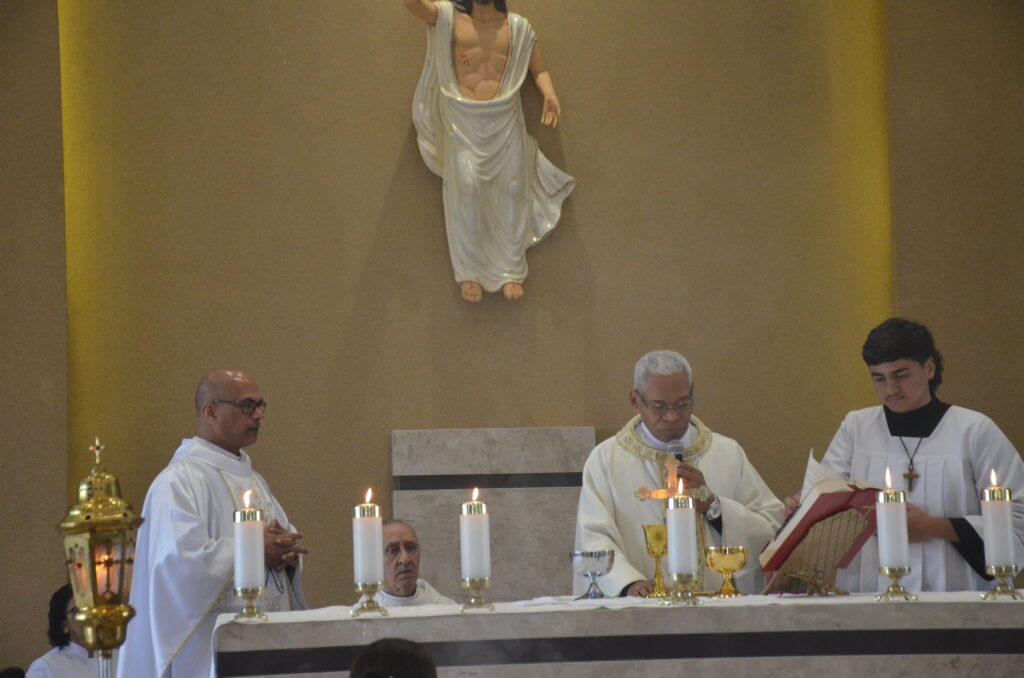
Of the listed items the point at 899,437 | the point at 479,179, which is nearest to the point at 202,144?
the point at 479,179

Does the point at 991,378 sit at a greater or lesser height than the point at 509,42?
lesser

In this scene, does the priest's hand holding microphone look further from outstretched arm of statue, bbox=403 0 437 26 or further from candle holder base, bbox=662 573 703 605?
outstretched arm of statue, bbox=403 0 437 26

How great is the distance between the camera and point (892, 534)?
12.0 feet

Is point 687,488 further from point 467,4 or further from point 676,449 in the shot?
point 467,4

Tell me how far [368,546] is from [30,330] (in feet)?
10.1

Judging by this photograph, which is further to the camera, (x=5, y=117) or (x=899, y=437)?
(x=5, y=117)

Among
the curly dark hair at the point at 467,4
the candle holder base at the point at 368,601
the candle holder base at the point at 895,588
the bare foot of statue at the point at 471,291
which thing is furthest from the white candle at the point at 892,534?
the curly dark hair at the point at 467,4

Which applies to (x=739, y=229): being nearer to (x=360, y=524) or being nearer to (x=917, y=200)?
(x=917, y=200)

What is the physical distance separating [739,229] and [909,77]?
117cm

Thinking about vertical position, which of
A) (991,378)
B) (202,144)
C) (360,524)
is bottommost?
(360,524)

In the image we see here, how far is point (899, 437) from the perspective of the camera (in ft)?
14.9

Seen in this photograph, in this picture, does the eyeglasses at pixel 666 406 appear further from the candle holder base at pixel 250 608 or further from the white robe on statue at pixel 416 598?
the candle holder base at pixel 250 608

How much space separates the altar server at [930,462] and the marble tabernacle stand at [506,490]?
7.51ft

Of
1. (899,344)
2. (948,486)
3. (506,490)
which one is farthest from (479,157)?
(948,486)
